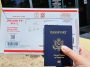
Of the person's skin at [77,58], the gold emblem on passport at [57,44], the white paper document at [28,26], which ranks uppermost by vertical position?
the white paper document at [28,26]

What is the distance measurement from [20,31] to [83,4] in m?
8.10

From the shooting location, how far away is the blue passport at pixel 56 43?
8.86 ft

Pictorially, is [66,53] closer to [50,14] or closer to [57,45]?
[57,45]

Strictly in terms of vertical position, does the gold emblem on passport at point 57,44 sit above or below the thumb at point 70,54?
above

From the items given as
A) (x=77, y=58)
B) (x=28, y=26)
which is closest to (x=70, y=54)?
(x=77, y=58)

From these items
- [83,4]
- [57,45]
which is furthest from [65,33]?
[83,4]

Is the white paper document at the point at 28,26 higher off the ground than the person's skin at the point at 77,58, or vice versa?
the white paper document at the point at 28,26

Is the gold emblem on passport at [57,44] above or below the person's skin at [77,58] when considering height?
above

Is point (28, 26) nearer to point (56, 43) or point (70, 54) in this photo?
point (56, 43)

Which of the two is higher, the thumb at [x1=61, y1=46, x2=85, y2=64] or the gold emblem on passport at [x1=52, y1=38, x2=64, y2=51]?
the gold emblem on passport at [x1=52, y1=38, x2=64, y2=51]

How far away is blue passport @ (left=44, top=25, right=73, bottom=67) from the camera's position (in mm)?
2701

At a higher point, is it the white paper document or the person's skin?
the white paper document

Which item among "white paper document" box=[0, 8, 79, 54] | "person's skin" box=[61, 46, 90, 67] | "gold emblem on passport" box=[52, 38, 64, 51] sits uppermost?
"white paper document" box=[0, 8, 79, 54]

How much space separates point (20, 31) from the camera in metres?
2.78
